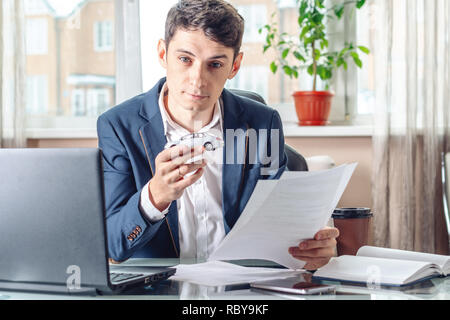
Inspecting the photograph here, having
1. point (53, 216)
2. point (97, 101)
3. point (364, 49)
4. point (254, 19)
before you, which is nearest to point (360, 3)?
point (364, 49)

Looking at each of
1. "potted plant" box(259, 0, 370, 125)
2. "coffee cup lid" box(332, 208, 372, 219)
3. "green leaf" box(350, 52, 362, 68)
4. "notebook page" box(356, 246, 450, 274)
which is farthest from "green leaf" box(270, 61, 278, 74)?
"notebook page" box(356, 246, 450, 274)

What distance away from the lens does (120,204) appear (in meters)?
1.35

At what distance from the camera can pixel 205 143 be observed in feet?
3.21

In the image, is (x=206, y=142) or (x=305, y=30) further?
(x=305, y=30)

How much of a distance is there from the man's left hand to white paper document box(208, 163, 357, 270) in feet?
0.06

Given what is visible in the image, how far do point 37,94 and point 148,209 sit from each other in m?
2.22

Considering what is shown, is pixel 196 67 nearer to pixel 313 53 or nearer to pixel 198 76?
pixel 198 76

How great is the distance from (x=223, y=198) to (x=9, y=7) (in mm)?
2007

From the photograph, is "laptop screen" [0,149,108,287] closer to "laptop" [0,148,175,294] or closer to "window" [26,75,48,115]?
"laptop" [0,148,175,294]

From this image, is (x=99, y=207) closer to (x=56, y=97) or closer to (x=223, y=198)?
(x=223, y=198)

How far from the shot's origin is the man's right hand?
992mm

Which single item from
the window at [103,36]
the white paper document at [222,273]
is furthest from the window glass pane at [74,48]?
the white paper document at [222,273]

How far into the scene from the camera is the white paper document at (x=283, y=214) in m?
0.91
